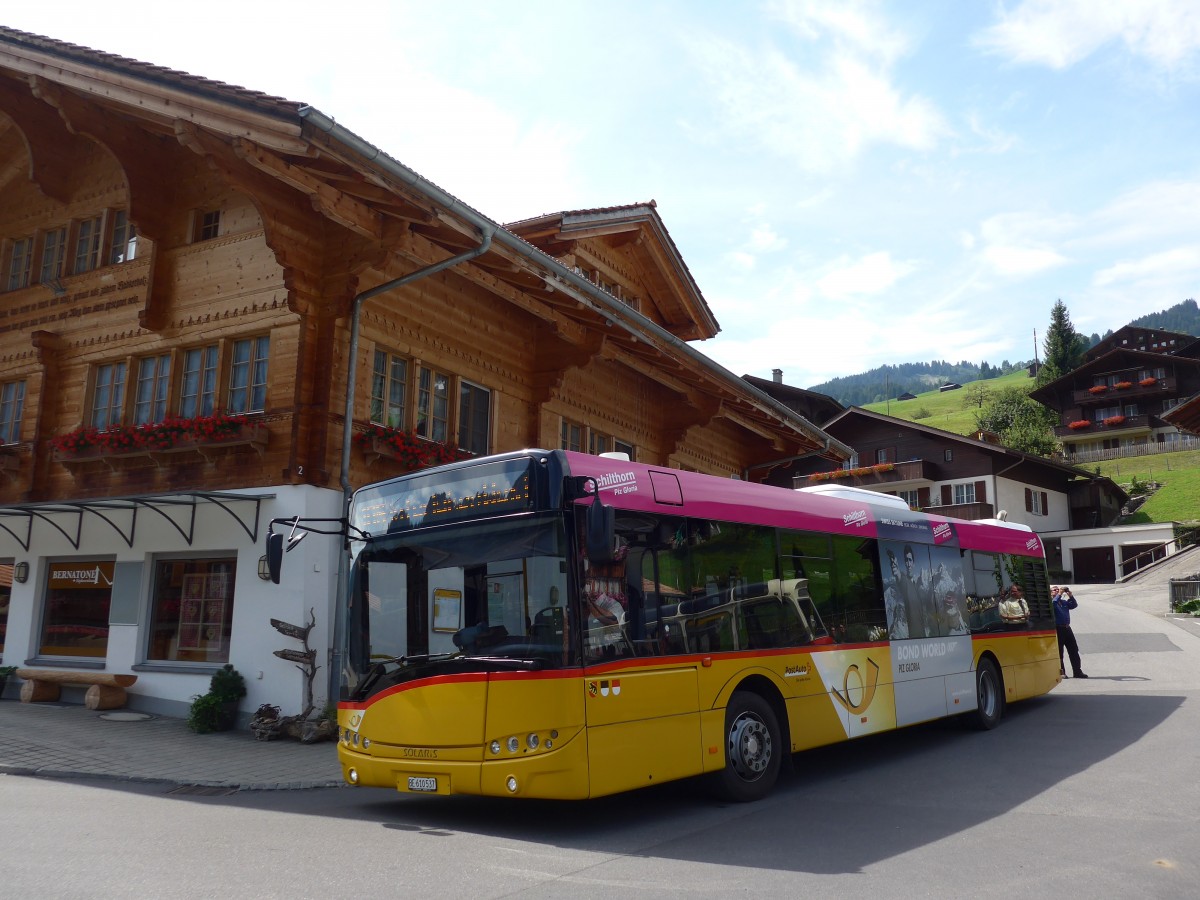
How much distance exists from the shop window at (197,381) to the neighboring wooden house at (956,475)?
37.1 m

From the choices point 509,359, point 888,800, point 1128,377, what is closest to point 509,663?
point 888,800

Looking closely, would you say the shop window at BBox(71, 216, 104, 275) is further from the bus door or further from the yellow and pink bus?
the bus door

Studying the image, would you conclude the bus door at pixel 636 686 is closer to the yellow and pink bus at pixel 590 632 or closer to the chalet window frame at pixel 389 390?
the yellow and pink bus at pixel 590 632

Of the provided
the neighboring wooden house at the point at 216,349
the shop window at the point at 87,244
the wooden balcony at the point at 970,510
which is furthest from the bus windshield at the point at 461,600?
the wooden balcony at the point at 970,510

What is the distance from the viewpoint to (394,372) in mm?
14133

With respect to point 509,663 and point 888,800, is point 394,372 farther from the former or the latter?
point 888,800

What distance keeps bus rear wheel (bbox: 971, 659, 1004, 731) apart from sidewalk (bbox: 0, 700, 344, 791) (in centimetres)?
770

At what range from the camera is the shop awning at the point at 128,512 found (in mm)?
12523

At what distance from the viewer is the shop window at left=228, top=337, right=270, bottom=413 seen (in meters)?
13.3

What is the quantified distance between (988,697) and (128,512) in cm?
1225

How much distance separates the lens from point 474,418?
50.9ft

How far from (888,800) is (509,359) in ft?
33.8

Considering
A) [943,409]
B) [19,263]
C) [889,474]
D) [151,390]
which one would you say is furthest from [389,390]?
[943,409]

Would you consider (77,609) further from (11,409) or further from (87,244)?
(87,244)
